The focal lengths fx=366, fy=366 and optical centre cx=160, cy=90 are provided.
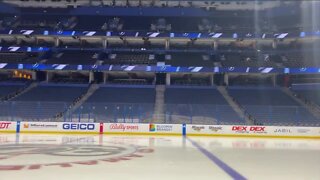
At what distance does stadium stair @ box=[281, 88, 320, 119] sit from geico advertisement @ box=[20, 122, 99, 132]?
1577 cm

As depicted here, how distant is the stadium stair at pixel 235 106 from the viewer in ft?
83.1

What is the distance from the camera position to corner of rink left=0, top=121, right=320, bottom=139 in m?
23.0

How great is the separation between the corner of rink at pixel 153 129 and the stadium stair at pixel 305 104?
5.03 metres

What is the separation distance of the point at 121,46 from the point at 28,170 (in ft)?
105

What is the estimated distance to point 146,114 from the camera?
24938 mm

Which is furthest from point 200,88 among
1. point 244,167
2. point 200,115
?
point 244,167

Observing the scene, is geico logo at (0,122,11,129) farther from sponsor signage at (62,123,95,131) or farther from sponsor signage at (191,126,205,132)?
sponsor signage at (191,126,205,132)

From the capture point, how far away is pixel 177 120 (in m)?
24.1

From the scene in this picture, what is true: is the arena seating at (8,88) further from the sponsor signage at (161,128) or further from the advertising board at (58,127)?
the sponsor signage at (161,128)

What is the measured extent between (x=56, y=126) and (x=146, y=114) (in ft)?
19.5

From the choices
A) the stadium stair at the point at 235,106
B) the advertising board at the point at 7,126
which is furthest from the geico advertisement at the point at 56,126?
the stadium stair at the point at 235,106

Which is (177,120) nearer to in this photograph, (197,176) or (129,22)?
(197,176)

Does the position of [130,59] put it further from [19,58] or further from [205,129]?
[205,129]

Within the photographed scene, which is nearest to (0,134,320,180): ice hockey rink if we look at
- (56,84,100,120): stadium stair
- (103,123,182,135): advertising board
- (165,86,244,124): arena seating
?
(103,123,182,135): advertising board
